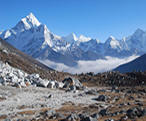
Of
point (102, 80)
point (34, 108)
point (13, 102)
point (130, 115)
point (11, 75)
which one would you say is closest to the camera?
point (130, 115)

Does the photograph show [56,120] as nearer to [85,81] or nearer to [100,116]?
[100,116]

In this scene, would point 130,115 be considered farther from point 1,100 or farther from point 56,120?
point 1,100

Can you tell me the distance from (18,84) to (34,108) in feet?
85.8

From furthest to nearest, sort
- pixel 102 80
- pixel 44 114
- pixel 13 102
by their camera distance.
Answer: pixel 102 80 < pixel 13 102 < pixel 44 114

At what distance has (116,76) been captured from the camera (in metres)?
115

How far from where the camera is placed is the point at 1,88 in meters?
59.8

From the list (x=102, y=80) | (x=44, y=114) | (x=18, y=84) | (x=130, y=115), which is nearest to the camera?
(x=130, y=115)

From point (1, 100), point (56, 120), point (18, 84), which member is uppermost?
point (18, 84)

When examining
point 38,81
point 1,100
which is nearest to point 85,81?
point 38,81

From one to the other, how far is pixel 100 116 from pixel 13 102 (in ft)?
65.3

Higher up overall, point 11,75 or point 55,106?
point 11,75

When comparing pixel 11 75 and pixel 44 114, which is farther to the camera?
pixel 11 75

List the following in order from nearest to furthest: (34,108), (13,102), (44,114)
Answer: (44,114), (34,108), (13,102)

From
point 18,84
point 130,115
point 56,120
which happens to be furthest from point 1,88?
point 130,115
